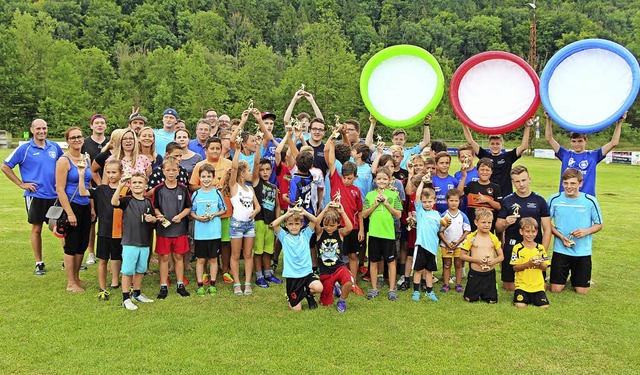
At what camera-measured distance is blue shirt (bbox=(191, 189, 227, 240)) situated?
225 inches

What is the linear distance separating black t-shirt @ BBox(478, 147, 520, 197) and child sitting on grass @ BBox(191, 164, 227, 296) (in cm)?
374

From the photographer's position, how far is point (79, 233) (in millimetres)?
5809

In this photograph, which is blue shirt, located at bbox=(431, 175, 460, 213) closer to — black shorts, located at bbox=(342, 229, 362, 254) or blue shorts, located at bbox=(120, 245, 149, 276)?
black shorts, located at bbox=(342, 229, 362, 254)

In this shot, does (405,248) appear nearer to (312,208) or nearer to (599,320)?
(312,208)

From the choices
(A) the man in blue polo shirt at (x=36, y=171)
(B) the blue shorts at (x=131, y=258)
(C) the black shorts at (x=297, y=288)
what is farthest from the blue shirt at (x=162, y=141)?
(C) the black shorts at (x=297, y=288)

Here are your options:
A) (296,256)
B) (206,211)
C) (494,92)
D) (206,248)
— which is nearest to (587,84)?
(494,92)

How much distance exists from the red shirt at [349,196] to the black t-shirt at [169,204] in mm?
1784

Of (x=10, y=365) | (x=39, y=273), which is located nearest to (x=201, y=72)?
(x=39, y=273)

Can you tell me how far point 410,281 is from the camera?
6.20 meters

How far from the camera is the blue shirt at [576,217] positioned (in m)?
5.97

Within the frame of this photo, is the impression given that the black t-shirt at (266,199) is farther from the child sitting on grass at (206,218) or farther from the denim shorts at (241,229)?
the child sitting on grass at (206,218)

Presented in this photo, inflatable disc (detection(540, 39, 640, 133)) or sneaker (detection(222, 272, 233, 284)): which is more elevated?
inflatable disc (detection(540, 39, 640, 133))

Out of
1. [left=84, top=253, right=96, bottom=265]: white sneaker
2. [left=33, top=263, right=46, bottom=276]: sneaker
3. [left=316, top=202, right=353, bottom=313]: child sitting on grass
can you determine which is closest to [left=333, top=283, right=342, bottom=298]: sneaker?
[left=316, top=202, right=353, bottom=313]: child sitting on grass

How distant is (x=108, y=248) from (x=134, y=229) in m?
0.50
